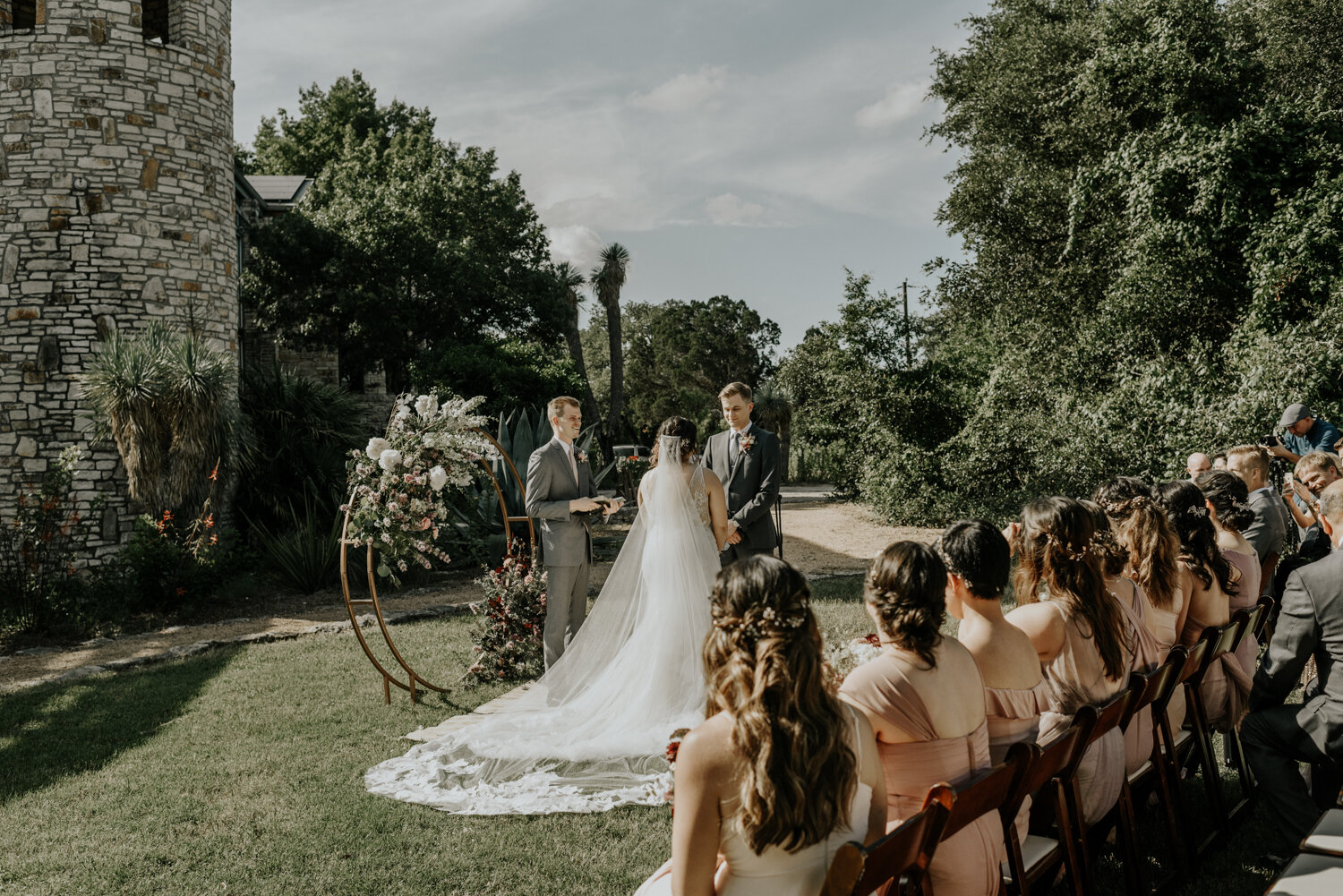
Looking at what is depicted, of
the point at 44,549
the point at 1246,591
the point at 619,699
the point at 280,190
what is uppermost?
the point at 280,190

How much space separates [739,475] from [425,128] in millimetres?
28692

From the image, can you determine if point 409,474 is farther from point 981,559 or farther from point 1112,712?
point 1112,712

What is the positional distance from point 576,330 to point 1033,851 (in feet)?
102

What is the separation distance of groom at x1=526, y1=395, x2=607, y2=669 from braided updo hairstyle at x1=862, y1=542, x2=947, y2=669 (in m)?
3.98

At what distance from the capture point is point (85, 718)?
6.50 m

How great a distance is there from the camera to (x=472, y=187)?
83.2 feet

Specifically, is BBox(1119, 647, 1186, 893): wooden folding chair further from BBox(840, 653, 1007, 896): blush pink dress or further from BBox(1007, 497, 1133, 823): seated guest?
BBox(840, 653, 1007, 896): blush pink dress

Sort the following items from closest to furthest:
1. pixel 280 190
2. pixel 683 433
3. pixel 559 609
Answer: pixel 683 433
pixel 559 609
pixel 280 190

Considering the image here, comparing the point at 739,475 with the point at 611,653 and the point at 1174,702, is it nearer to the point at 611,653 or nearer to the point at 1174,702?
the point at 611,653

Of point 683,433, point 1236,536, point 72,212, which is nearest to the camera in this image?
point 1236,536

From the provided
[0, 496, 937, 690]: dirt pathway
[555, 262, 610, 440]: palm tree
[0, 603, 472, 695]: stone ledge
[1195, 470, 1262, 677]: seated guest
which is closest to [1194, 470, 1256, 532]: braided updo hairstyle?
[1195, 470, 1262, 677]: seated guest

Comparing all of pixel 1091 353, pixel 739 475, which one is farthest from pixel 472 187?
pixel 739 475

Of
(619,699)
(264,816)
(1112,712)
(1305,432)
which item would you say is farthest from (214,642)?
(1305,432)

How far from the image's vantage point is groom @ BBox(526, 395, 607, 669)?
20.9 ft
